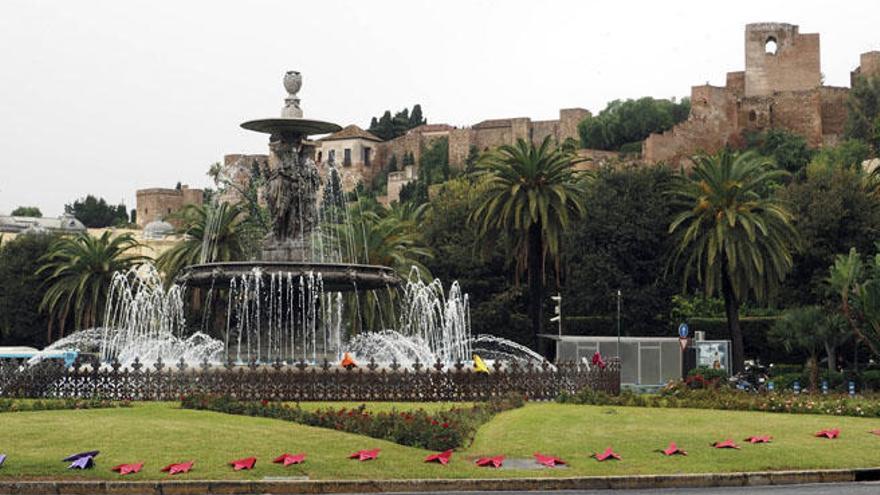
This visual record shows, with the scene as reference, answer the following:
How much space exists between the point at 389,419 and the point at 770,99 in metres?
108

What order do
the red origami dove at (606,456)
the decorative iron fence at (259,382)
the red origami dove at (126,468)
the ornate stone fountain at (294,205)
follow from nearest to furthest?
the red origami dove at (126,468) < the red origami dove at (606,456) < the decorative iron fence at (259,382) < the ornate stone fountain at (294,205)

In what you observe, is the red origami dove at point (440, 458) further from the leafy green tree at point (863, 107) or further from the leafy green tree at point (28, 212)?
the leafy green tree at point (28, 212)

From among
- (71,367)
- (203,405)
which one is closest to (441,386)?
(203,405)

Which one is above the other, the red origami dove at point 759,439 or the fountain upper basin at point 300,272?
the fountain upper basin at point 300,272

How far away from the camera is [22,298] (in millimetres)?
69000

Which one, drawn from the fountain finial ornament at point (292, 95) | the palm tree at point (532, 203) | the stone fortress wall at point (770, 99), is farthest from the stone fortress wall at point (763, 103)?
the fountain finial ornament at point (292, 95)

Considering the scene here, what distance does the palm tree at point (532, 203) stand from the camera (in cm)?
5481

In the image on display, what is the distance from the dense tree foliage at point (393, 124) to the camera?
181 meters

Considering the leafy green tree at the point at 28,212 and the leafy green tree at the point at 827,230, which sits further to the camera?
the leafy green tree at the point at 28,212

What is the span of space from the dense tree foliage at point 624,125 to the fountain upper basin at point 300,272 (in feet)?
334

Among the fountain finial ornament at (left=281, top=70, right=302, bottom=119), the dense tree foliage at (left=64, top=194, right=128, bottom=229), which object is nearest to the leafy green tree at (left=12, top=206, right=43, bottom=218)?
the dense tree foliage at (left=64, top=194, right=128, bottom=229)

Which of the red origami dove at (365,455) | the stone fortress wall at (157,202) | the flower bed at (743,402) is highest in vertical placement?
the stone fortress wall at (157,202)

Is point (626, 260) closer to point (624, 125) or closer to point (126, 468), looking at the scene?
point (126, 468)

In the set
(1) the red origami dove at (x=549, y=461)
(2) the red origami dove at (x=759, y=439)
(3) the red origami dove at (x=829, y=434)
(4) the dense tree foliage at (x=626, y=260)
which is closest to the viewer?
(1) the red origami dove at (x=549, y=461)
